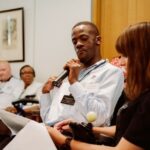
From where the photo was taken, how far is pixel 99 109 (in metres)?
1.74

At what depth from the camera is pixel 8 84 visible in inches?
155

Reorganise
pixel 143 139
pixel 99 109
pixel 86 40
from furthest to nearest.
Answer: pixel 86 40
pixel 99 109
pixel 143 139

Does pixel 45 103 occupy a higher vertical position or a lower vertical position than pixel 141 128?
lower

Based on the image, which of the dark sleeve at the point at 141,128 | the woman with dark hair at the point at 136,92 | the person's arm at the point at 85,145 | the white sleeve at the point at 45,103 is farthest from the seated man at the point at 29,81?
the dark sleeve at the point at 141,128

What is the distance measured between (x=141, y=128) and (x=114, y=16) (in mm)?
2525

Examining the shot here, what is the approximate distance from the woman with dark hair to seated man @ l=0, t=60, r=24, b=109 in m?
2.66

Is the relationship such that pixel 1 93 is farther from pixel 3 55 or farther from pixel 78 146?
pixel 78 146

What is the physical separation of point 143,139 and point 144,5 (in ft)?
7.94

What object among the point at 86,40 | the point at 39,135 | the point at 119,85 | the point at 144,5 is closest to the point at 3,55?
the point at 144,5

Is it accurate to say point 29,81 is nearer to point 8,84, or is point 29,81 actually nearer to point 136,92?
point 8,84

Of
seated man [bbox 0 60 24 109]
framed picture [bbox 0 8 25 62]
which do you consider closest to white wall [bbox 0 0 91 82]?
framed picture [bbox 0 8 25 62]

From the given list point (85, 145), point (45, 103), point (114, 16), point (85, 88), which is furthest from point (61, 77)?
point (114, 16)

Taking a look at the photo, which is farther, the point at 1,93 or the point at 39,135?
the point at 1,93

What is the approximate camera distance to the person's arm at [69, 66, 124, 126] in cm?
174
